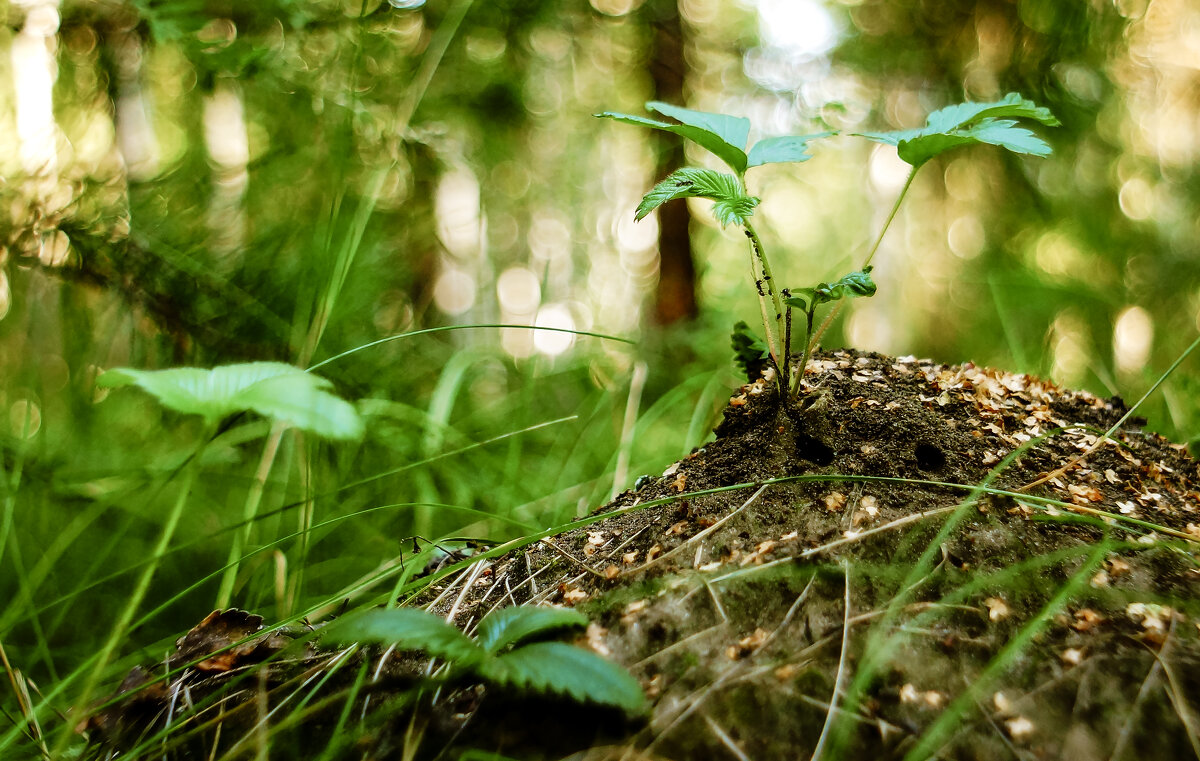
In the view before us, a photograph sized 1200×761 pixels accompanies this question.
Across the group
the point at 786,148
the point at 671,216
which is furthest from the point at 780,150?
the point at 671,216

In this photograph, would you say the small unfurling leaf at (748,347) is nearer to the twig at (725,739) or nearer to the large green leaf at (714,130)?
the large green leaf at (714,130)

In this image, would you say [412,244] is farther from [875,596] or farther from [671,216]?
[875,596]

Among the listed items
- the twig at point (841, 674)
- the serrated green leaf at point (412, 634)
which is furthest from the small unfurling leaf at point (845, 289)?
the serrated green leaf at point (412, 634)

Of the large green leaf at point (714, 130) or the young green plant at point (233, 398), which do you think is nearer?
the young green plant at point (233, 398)

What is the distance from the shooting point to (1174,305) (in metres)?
3.60

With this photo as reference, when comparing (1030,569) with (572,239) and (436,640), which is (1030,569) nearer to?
(436,640)

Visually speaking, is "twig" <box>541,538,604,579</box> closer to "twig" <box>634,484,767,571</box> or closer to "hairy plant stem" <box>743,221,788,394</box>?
"twig" <box>634,484,767,571</box>

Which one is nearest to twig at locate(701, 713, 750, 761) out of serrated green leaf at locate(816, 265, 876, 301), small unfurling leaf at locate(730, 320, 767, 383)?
serrated green leaf at locate(816, 265, 876, 301)

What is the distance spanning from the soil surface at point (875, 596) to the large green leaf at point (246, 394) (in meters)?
0.31

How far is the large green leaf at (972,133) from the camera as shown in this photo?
84cm

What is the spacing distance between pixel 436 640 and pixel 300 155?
195 cm

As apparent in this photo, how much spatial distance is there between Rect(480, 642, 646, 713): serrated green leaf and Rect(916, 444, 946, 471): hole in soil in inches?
21.5

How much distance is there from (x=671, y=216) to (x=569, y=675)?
3.26 m

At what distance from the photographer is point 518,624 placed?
64 centimetres
